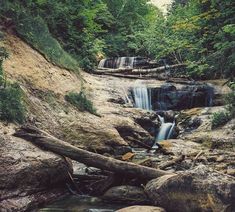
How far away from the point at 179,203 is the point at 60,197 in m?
2.43

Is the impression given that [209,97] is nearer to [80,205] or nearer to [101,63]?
[101,63]

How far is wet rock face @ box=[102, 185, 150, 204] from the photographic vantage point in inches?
259

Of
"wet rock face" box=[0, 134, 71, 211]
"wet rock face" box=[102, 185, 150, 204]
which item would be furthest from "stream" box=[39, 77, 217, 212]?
"wet rock face" box=[0, 134, 71, 211]

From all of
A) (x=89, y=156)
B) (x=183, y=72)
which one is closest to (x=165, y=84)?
(x=183, y=72)

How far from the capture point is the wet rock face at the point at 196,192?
5.36 metres

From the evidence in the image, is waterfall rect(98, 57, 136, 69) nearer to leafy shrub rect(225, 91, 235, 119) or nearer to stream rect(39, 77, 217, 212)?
stream rect(39, 77, 217, 212)

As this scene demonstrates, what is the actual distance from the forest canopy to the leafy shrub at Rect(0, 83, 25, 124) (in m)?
5.73

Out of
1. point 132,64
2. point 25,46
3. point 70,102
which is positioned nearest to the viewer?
point 70,102

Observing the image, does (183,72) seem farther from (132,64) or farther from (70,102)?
(70,102)

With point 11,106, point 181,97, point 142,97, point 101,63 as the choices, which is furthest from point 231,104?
point 101,63

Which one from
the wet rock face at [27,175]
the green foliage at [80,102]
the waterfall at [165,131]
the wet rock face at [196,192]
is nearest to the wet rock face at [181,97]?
the waterfall at [165,131]

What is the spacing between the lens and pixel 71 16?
64.1ft

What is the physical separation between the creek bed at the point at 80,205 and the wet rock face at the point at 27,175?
21cm

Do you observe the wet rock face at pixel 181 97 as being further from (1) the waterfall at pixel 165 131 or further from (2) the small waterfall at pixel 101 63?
(2) the small waterfall at pixel 101 63
